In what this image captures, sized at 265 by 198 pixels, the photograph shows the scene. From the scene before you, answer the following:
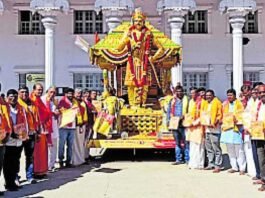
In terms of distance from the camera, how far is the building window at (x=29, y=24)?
2373 cm

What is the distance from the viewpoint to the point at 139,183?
378 inches

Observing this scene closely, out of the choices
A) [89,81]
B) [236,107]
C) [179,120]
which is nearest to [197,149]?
[179,120]

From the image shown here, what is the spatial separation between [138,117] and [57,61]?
10.9m

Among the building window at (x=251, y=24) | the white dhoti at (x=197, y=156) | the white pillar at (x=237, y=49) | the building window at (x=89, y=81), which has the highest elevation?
the building window at (x=251, y=24)

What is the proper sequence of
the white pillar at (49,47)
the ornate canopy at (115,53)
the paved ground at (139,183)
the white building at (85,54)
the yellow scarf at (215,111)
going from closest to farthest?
the paved ground at (139,183), the yellow scarf at (215,111), the ornate canopy at (115,53), the white pillar at (49,47), the white building at (85,54)

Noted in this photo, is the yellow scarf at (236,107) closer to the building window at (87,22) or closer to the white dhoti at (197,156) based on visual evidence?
the white dhoti at (197,156)

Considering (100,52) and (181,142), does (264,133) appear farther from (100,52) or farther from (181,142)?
(100,52)

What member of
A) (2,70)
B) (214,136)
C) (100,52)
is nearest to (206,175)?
(214,136)

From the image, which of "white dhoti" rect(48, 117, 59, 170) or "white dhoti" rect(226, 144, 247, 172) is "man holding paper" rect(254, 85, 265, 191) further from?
"white dhoti" rect(48, 117, 59, 170)

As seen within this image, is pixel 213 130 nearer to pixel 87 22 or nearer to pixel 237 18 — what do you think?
pixel 237 18

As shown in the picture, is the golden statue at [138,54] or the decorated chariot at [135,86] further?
the golden statue at [138,54]

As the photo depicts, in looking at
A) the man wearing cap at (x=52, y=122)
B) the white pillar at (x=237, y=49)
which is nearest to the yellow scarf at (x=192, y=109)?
the man wearing cap at (x=52, y=122)

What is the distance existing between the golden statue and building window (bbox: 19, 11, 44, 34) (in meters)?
11.1

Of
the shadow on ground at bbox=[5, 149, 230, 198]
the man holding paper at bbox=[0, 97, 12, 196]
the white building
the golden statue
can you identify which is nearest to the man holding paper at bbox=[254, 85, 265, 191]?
the shadow on ground at bbox=[5, 149, 230, 198]
